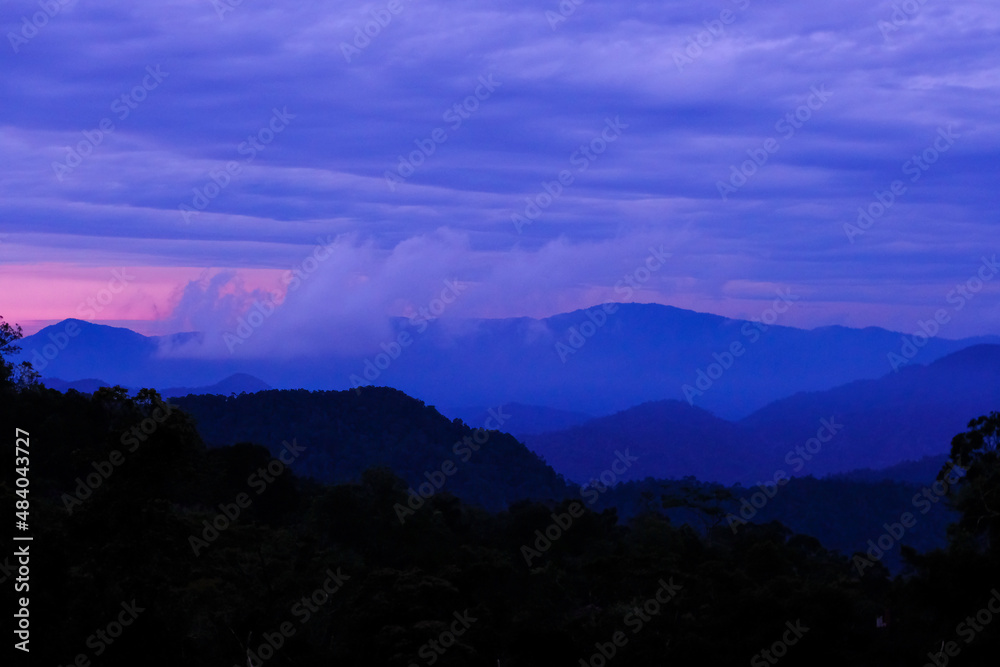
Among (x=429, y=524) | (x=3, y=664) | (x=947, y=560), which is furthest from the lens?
(x=429, y=524)

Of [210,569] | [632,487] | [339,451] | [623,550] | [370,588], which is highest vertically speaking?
[210,569]

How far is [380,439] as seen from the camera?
149 m

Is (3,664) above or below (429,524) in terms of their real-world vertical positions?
above

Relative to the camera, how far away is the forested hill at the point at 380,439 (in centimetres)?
13438

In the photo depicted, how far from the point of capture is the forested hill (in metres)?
134

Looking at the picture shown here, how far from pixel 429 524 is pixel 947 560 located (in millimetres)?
27467

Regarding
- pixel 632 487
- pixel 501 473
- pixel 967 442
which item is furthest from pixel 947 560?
pixel 632 487

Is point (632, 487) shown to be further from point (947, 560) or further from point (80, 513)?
point (80, 513)

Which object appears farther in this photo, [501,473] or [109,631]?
[501,473]

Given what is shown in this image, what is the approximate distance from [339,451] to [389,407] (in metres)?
18.0

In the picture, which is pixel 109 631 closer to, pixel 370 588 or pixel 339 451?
pixel 370 588

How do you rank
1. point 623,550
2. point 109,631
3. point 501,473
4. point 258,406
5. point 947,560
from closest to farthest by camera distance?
1. point 109,631
2. point 947,560
3. point 623,550
4. point 501,473
5. point 258,406

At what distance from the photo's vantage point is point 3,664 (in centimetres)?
1997

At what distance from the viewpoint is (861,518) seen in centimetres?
14825
